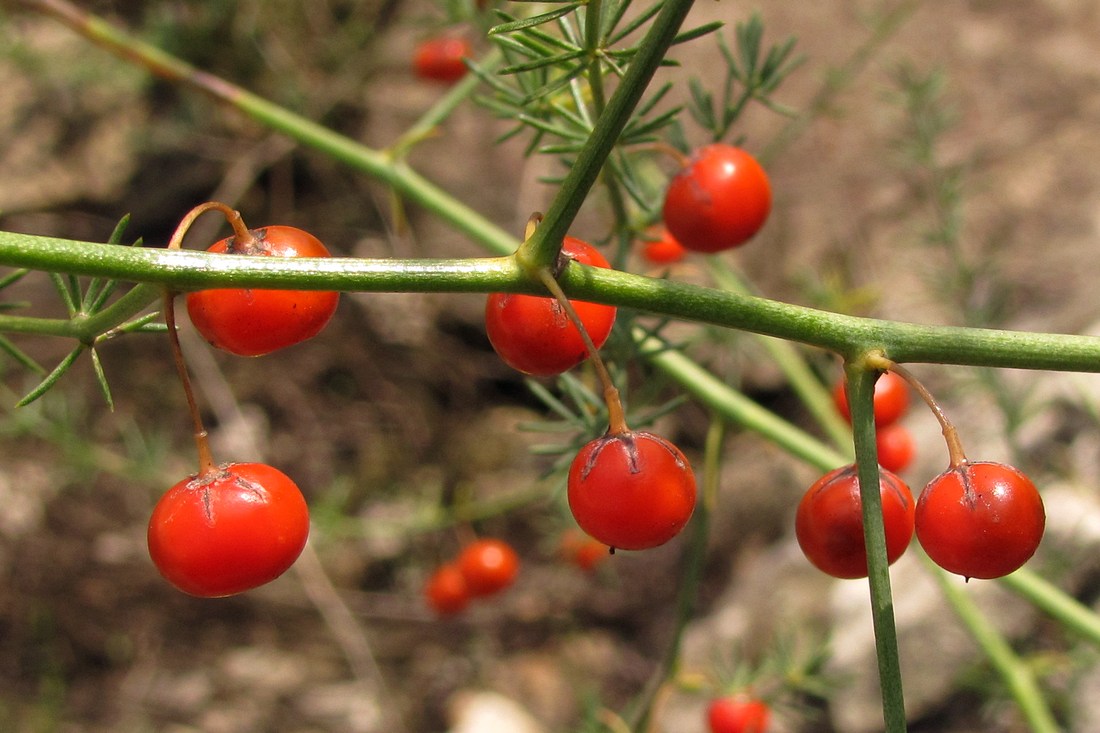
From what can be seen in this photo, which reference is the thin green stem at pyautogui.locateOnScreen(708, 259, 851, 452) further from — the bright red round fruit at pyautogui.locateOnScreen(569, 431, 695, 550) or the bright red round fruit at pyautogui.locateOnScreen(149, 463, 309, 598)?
the bright red round fruit at pyautogui.locateOnScreen(149, 463, 309, 598)

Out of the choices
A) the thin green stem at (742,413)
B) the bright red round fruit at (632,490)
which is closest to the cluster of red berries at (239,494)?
the bright red round fruit at (632,490)

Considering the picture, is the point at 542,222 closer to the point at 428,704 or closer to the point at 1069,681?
the point at 1069,681

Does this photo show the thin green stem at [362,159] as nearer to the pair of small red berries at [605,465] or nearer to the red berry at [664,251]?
the red berry at [664,251]

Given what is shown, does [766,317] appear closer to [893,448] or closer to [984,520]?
[984,520]

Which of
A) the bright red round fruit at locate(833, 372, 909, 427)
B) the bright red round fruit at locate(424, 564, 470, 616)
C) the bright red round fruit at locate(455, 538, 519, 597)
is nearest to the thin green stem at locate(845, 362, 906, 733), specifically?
the bright red round fruit at locate(833, 372, 909, 427)

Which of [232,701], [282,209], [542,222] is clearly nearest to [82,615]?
[232,701]

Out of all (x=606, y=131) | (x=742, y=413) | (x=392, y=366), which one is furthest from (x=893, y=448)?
(x=392, y=366)
